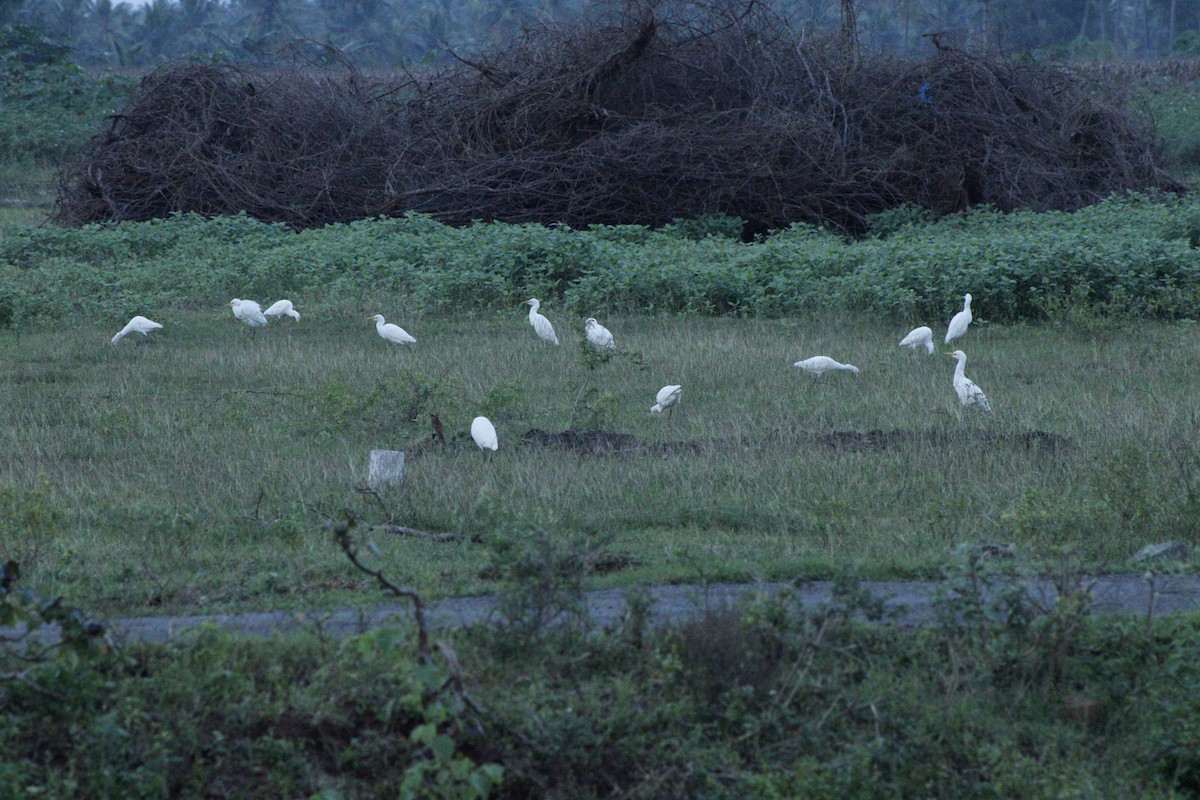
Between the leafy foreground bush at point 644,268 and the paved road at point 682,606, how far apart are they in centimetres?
816

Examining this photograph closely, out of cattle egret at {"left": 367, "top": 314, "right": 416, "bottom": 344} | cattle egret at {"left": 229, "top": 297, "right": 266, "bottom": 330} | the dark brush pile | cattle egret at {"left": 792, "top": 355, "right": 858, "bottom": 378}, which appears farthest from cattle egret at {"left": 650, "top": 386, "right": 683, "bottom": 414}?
the dark brush pile

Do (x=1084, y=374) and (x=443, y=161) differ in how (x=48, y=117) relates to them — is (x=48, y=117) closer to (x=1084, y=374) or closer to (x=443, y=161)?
(x=443, y=161)

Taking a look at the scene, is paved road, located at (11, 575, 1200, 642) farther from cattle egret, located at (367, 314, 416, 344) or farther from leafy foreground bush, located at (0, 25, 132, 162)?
leafy foreground bush, located at (0, 25, 132, 162)

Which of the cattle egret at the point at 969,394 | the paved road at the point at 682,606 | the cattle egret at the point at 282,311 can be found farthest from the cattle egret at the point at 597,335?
the paved road at the point at 682,606

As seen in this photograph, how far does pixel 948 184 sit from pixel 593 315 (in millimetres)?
9132

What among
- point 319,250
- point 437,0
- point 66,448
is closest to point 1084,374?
point 66,448

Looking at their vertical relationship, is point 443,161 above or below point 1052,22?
above

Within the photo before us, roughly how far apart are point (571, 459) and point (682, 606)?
9.08 feet

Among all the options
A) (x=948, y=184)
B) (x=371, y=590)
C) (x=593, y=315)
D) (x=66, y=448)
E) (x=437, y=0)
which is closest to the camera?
(x=371, y=590)

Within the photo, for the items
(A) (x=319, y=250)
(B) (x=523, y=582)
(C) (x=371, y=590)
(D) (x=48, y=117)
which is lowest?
(D) (x=48, y=117)

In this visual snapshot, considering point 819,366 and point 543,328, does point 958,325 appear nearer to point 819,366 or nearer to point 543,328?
point 819,366

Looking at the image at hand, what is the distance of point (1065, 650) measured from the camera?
5.50 metres

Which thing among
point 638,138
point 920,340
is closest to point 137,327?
point 920,340

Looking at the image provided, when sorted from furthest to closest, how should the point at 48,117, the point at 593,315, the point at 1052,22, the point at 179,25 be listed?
1. the point at 179,25
2. the point at 1052,22
3. the point at 48,117
4. the point at 593,315
